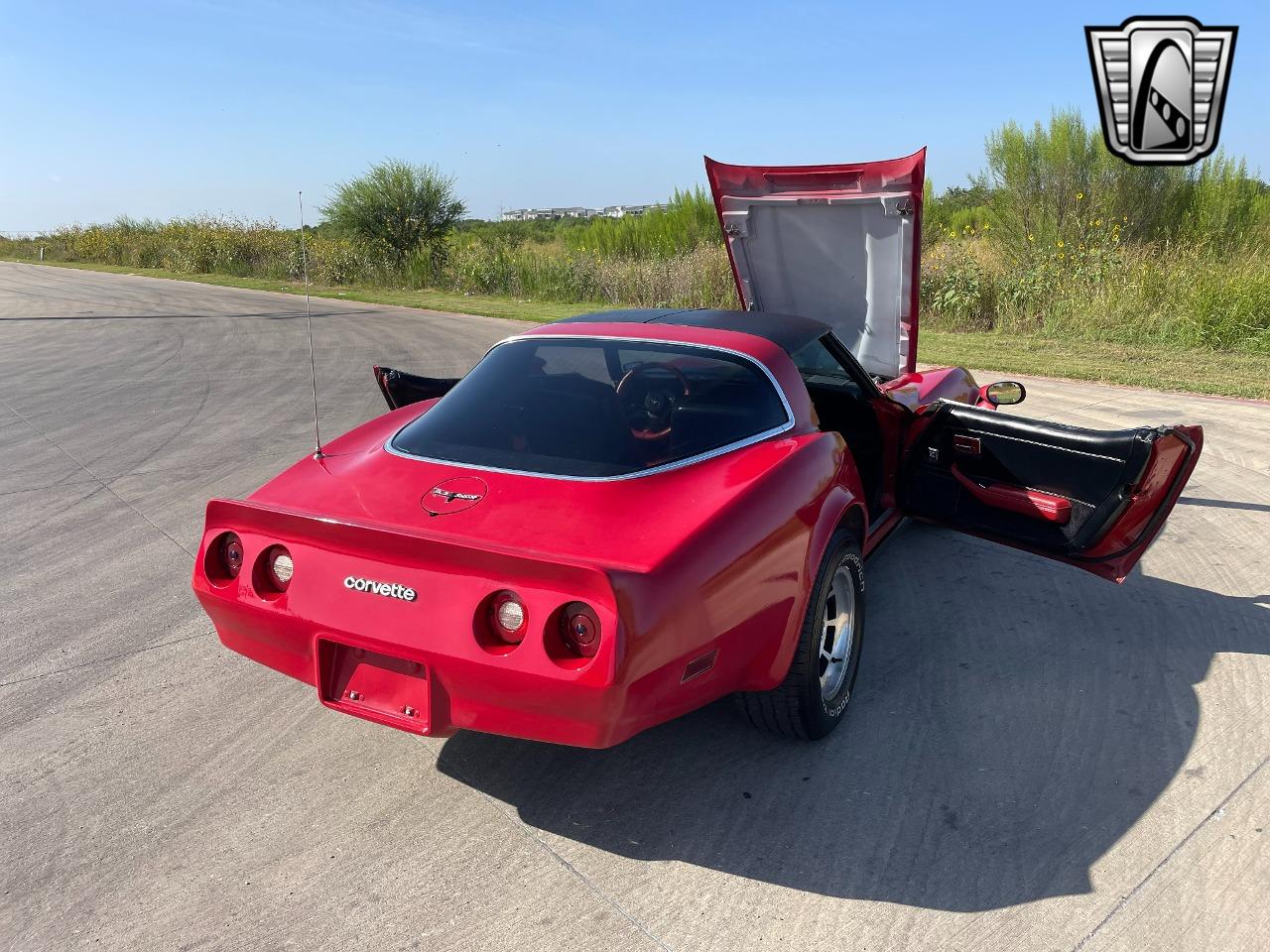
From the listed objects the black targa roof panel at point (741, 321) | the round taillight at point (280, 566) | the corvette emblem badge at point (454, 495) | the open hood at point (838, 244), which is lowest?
the round taillight at point (280, 566)

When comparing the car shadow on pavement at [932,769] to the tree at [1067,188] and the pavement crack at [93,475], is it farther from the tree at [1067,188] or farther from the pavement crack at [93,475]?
the tree at [1067,188]

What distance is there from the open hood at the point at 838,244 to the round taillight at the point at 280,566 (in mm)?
3724

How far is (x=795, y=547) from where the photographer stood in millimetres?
3184

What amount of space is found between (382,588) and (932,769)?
189cm

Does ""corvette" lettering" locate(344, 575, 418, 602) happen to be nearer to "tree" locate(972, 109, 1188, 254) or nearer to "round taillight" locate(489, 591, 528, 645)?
"round taillight" locate(489, 591, 528, 645)

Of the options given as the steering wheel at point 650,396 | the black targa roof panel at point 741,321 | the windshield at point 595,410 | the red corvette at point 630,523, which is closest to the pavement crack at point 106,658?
the red corvette at point 630,523

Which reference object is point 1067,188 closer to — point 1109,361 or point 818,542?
point 1109,361

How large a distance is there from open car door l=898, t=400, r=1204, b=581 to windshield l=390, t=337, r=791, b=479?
110 cm

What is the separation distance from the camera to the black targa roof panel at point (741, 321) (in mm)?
4070

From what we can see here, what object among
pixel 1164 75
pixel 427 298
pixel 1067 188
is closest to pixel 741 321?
pixel 1164 75

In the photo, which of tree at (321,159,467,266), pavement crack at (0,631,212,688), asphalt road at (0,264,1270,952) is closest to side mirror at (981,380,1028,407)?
asphalt road at (0,264,1270,952)

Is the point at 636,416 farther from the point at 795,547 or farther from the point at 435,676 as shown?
the point at 435,676

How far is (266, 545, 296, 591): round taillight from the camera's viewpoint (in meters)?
3.08

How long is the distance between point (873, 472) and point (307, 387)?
789 centimetres
